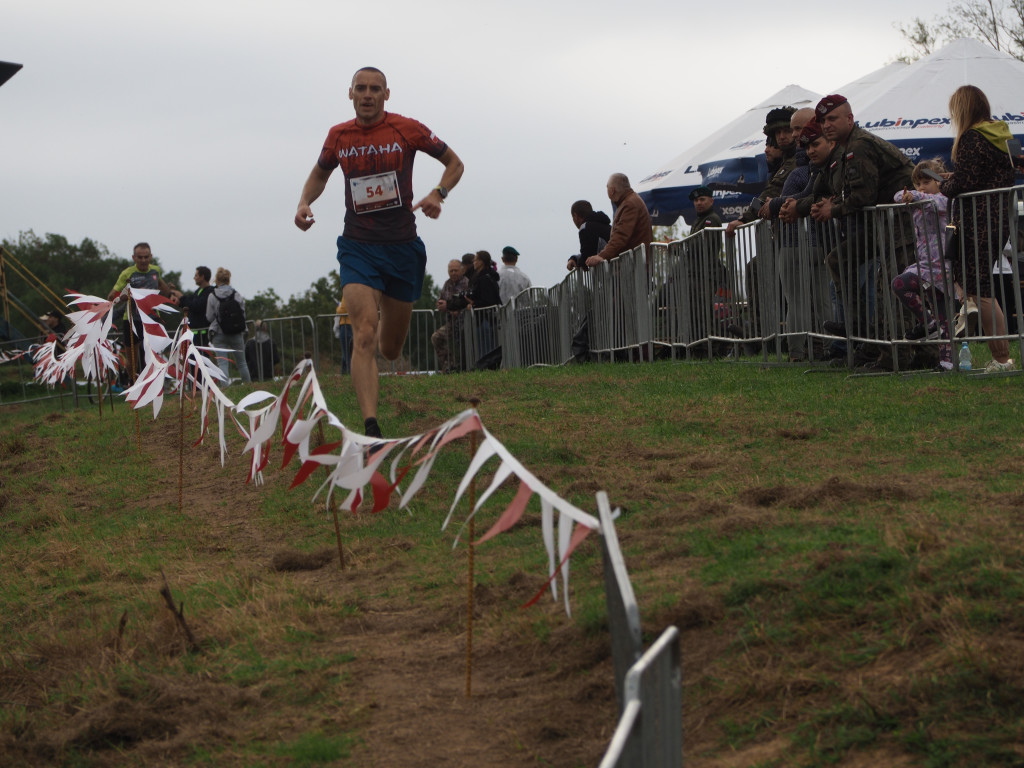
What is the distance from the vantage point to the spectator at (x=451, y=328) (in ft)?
64.3

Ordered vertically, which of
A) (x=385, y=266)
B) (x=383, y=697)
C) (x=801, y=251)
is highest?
(x=801, y=251)

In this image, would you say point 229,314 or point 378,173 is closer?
point 378,173

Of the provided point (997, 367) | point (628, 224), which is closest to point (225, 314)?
point (628, 224)

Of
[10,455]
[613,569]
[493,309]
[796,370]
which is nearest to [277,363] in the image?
[493,309]

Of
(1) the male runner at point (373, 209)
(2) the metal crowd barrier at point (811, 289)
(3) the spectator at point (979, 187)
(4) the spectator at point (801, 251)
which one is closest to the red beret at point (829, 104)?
(4) the spectator at point (801, 251)

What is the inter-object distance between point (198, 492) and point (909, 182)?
5.87 metres

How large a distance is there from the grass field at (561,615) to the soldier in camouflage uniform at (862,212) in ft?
7.38

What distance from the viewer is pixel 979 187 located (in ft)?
28.9

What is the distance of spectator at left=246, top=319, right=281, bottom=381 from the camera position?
22734mm

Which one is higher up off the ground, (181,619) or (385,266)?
(385,266)

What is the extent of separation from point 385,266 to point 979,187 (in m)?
4.35

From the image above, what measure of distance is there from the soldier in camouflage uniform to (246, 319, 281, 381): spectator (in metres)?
14.1

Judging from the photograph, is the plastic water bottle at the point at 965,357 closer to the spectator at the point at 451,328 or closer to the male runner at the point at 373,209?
the male runner at the point at 373,209

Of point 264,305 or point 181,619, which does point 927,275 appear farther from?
point 264,305
